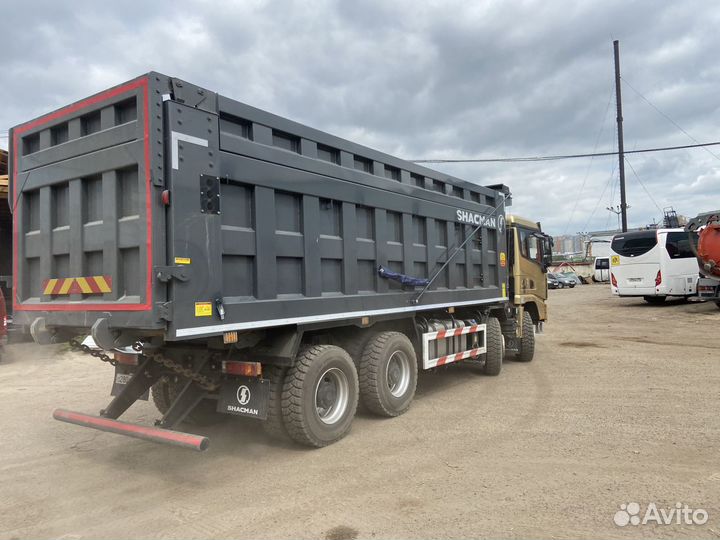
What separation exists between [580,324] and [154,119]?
639 inches

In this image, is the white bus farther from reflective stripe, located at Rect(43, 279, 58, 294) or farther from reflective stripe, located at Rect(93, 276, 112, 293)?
reflective stripe, located at Rect(43, 279, 58, 294)

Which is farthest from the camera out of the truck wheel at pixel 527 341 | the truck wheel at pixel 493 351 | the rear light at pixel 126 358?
the truck wheel at pixel 527 341

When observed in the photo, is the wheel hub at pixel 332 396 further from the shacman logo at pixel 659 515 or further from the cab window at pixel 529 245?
the cab window at pixel 529 245

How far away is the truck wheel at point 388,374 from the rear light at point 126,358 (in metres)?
2.34

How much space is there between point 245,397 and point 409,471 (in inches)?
62.1

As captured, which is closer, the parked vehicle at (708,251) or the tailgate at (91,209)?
the tailgate at (91,209)

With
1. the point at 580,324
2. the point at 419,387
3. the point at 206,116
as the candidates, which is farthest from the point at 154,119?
the point at 580,324

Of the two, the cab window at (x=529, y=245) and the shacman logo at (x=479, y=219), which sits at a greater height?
the shacman logo at (x=479, y=219)

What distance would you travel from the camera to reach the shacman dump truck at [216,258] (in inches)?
149

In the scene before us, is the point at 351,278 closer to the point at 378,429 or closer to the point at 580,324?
the point at 378,429

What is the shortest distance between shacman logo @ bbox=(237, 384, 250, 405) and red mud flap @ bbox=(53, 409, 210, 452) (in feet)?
1.92

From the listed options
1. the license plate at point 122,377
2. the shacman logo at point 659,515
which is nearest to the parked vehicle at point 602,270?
the shacman logo at point 659,515

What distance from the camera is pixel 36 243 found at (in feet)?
15.4

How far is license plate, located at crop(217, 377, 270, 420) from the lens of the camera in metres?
4.52
